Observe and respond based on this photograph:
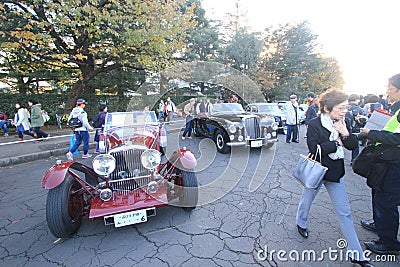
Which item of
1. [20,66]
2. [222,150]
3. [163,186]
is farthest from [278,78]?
[163,186]

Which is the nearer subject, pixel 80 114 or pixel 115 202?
pixel 115 202

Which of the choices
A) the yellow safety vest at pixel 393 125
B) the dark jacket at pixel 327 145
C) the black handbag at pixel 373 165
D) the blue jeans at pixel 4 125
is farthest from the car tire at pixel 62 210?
the blue jeans at pixel 4 125

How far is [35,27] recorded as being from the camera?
8.66 meters

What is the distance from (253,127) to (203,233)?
13.5 feet

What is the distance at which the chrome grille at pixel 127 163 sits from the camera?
3.05 metres

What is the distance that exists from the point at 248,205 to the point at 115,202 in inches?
80.3

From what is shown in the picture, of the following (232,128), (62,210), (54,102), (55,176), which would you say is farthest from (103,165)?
(54,102)

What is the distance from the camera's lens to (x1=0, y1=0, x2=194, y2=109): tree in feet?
25.3

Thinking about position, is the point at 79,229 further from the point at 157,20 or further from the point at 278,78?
the point at 278,78

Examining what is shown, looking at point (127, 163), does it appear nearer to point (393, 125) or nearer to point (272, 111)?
point (393, 125)

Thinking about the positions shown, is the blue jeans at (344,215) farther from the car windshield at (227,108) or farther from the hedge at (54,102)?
the hedge at (54,102)

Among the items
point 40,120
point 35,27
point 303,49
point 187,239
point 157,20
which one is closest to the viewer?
point 187,239

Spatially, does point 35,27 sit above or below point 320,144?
above

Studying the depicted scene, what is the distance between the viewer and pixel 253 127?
20.3ft
